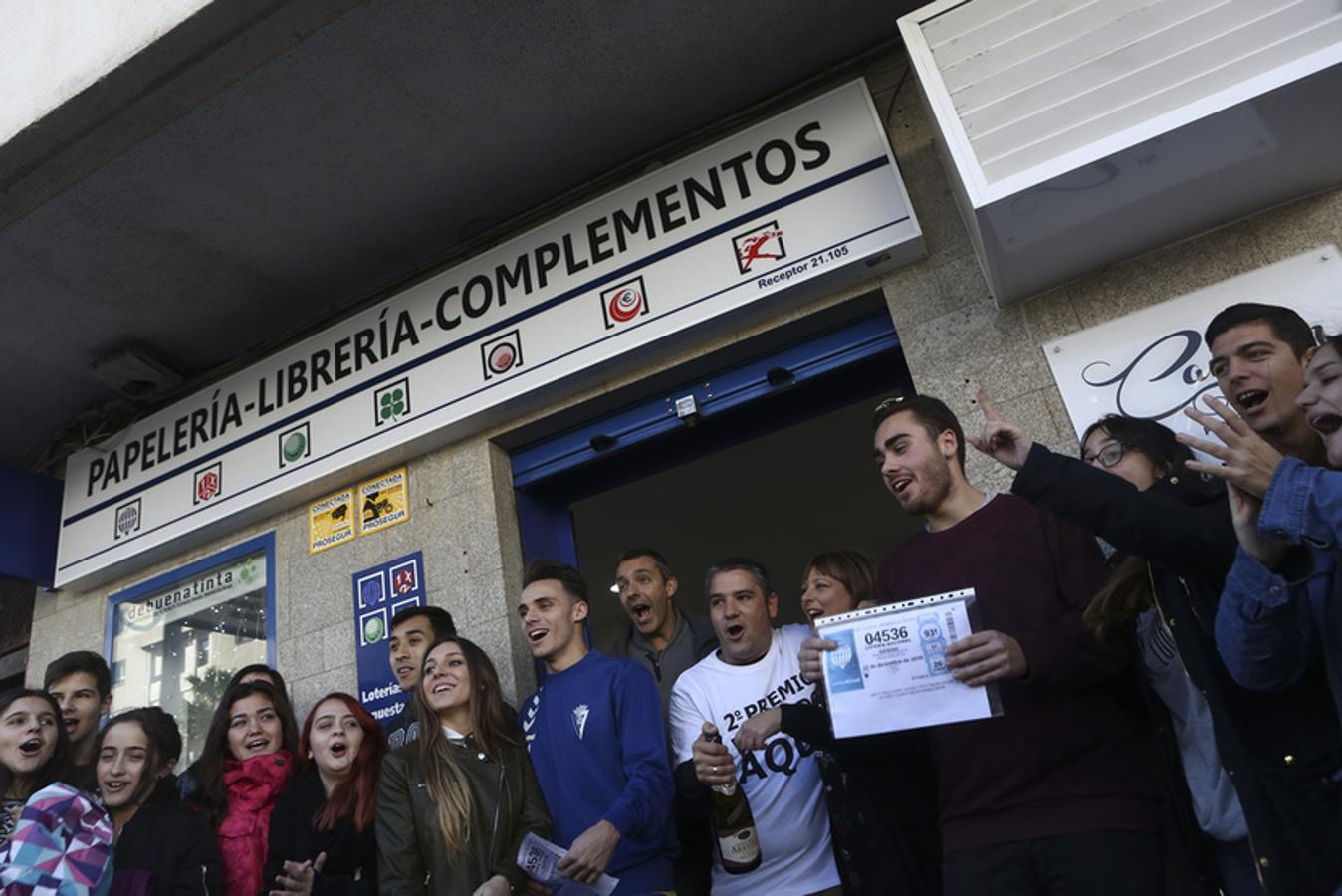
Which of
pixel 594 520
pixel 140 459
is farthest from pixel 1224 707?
pixel 140 459

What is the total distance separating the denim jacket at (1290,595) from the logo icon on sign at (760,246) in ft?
8.12

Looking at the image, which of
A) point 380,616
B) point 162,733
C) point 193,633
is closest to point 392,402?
point 380,616

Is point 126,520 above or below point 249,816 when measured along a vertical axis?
above

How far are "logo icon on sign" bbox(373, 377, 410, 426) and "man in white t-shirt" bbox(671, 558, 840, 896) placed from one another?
2.09 meters

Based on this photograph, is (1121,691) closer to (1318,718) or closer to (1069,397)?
(1318,718)

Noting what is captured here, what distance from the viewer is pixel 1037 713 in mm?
2205

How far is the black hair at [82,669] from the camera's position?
13.0 ft

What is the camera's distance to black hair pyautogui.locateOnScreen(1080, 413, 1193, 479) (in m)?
2.46

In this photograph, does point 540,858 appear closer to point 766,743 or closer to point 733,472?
point 766,743

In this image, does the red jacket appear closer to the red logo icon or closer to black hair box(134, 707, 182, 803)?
black hair box(134, 707, 182, 803)

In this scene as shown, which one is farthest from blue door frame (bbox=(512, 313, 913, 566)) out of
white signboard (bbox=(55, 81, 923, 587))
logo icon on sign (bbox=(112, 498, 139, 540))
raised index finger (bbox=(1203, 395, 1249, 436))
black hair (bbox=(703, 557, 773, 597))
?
logo icon on sign (bbox=(112, 498, 139, 540))

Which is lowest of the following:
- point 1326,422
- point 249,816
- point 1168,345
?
point 249,816

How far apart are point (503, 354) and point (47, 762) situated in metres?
2.39

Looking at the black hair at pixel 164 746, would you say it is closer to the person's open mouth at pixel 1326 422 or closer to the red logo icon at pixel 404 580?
the red logo icon at pixel 404 580
